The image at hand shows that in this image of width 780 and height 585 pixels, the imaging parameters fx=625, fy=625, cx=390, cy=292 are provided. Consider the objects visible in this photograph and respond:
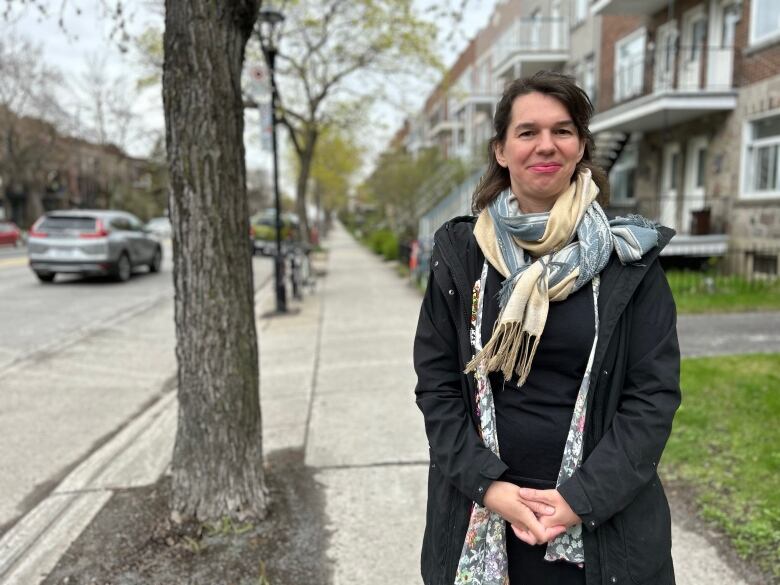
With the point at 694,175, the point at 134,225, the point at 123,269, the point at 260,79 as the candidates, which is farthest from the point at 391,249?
the point at 260,79

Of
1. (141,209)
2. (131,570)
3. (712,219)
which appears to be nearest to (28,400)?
(131,570)

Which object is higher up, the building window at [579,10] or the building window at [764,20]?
the building window at [579,10]

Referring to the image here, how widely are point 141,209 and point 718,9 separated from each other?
50.9 meters

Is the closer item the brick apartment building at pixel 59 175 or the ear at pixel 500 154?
the ear at pixel 500 154

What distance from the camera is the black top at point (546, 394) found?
1.62 metres

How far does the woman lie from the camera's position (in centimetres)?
159

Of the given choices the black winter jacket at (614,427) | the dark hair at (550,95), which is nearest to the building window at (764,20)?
the dark hair at (550,95)

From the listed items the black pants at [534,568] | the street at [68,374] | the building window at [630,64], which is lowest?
the street at [68,374]

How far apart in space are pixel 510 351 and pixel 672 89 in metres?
14.6

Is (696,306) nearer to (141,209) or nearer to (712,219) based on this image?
(712,219)

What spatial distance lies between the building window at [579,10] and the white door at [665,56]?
4970mm

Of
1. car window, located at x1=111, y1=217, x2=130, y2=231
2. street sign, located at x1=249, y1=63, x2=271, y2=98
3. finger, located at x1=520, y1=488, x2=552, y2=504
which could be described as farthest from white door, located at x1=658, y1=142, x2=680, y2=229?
finger, located at x1=520, y1=488, x2=552, y2=504

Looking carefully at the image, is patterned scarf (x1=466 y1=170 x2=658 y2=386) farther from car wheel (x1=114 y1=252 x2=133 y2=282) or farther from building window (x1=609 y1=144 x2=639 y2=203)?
building window (x1=609 y1=144 x2=639 y2=203)

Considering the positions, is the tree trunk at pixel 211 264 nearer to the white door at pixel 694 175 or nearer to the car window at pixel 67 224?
the car window at pixel 67 224
